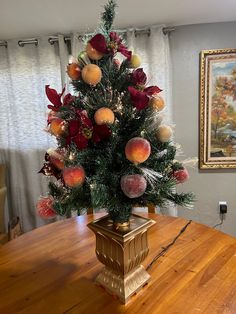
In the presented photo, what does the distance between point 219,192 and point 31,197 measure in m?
1.96

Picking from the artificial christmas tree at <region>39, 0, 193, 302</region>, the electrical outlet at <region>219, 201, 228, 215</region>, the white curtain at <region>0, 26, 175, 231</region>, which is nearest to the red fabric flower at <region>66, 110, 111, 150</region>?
the artificial christmas tree at <region>39, 0, 193, 302</region>

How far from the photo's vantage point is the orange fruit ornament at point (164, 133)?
85cm

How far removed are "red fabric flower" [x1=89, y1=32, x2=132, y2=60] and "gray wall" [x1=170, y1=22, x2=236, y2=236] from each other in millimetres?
1713

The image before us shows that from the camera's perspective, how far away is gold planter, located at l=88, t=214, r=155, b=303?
35.8 inches

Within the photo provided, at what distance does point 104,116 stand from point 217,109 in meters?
1.92

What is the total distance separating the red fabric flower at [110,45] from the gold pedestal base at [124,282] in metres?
0.78

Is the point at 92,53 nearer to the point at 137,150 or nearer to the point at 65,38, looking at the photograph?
the point at 137,150

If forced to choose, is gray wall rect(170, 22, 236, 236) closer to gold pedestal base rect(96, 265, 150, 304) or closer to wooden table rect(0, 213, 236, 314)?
wooden table rect(0, 213, 236, 314)

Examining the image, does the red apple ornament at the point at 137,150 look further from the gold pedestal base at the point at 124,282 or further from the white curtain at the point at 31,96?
the white curtain at the point at 31,96

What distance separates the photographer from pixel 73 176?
2.52 ft

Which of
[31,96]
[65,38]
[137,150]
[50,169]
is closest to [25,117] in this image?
[31,96]

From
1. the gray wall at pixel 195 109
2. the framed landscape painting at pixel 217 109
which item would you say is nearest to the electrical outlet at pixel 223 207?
the gray wall at pixel 195 109

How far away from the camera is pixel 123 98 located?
845mm

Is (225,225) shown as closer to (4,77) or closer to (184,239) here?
(184,239)
